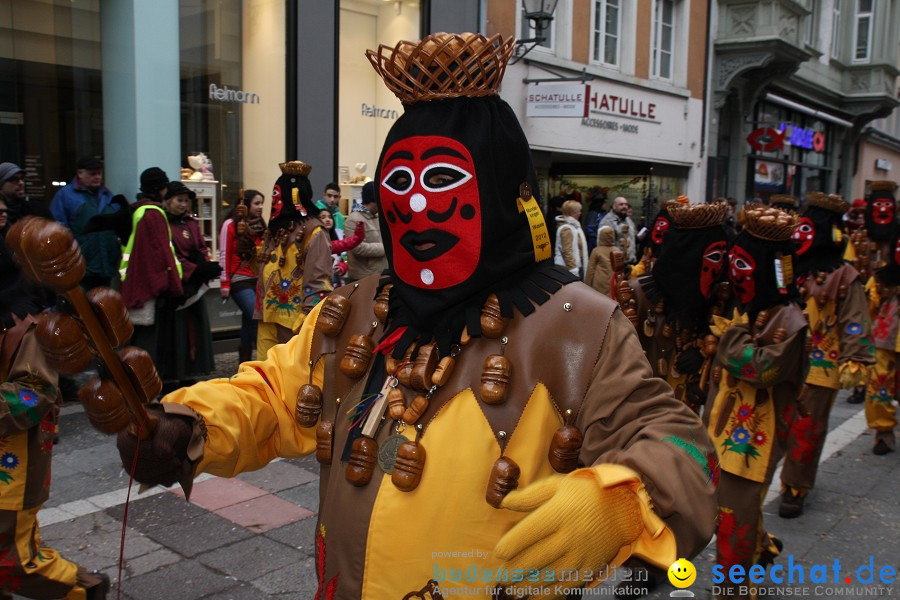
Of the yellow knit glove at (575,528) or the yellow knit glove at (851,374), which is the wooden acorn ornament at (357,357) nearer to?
the yellow knit glove at (575,528)

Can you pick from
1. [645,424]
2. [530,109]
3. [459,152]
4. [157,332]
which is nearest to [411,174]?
[459,152]

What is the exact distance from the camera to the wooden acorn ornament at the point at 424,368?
2.11 m

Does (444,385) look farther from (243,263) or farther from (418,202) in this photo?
(243,263)

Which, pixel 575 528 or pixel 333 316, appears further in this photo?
pixel 333 316

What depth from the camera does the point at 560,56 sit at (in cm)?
1488

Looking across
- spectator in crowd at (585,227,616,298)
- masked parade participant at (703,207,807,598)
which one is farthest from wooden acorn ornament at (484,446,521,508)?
spectator in crowd at (585,227,616,298)

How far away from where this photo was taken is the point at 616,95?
642 inches

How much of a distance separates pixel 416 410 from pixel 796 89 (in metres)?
24.4

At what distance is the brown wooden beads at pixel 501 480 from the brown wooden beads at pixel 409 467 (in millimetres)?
185

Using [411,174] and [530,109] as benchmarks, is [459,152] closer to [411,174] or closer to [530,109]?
[411,174]

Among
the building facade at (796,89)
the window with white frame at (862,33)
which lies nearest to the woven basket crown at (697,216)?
the building facade at (796,89)

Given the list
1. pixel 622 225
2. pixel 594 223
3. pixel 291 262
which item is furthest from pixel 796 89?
pixel 291 262

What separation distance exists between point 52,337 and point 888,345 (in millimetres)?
7588

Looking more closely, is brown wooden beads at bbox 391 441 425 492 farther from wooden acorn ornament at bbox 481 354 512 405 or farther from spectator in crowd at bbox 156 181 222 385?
spectator in crowd at bbox 156 181 222 385
